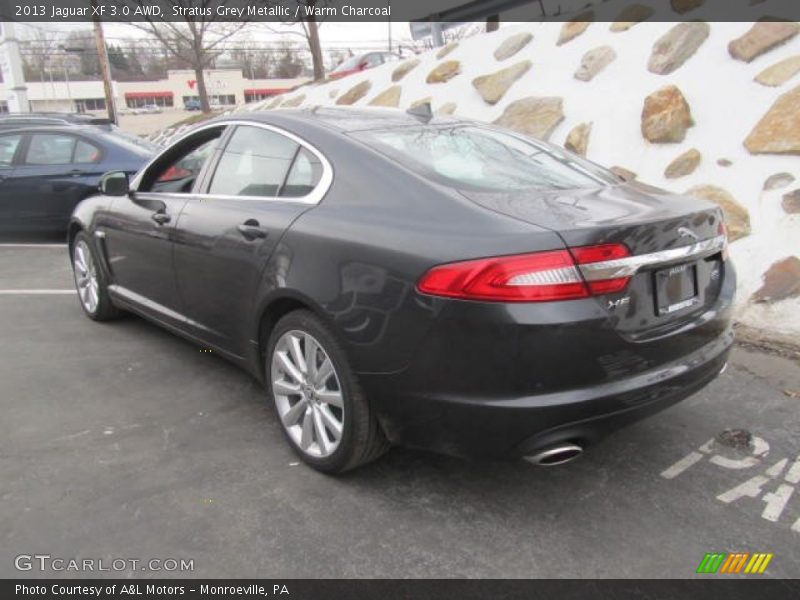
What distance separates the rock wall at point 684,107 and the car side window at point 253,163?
10.7ft

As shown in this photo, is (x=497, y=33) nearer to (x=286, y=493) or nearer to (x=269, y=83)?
(x=286, y=493)

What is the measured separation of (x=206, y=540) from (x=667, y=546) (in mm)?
1710

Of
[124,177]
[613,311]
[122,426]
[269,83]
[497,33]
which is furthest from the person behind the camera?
[269,83]

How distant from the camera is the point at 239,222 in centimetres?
331

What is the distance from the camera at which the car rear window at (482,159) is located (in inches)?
114

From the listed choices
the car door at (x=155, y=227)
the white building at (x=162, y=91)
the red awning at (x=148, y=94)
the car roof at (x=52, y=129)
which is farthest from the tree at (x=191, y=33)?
the red awning at (x=148, y=94)

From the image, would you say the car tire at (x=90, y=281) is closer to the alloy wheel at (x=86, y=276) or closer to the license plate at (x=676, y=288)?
the alloy wheel at (x=86, y=276)

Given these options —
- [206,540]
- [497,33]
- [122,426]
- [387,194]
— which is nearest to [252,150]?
[387,194]

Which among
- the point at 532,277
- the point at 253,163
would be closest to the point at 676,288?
the point at 532,277

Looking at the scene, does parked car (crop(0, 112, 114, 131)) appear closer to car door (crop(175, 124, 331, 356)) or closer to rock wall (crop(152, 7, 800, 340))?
rock wall (crop(152, 7, 800, 340))

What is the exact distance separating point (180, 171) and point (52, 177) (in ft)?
15.9

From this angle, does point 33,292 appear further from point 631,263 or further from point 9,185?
point 631,263

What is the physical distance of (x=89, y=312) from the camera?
5266 millimetres

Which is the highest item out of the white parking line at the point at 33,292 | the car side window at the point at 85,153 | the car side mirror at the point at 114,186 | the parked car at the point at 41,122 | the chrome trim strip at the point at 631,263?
the parked car at the point at 41,122
